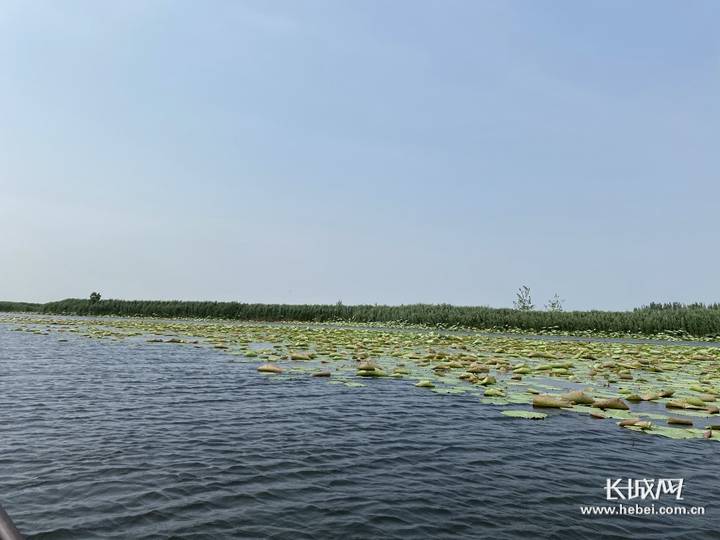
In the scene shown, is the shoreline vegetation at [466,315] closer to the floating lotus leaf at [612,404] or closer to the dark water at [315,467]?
the floating lotus leaf at [612,404]

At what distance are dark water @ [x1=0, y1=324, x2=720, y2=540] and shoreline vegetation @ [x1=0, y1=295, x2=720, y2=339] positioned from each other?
36.4 m

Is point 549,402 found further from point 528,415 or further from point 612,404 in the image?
point 612,404

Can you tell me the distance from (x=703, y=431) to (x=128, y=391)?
12.4 meters

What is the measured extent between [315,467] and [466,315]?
44751mm

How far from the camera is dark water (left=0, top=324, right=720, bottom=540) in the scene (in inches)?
212

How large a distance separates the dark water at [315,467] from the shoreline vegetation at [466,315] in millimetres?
36385

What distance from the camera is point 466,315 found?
50.5 metres

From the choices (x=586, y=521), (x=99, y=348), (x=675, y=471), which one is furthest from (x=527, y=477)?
(x=99, y=348)

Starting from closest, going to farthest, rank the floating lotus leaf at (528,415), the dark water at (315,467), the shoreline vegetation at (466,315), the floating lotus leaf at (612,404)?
the dark water at (315,467) < the floating lotus leaf at (528,415) < the floating lotus leaf at (612,404) < the shoreline vegetation at (466,315)

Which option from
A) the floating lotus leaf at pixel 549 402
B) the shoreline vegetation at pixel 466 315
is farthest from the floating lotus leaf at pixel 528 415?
the shoreline vegetation at pixel 466 315

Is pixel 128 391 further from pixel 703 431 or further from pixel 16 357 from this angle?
pixel 703 431

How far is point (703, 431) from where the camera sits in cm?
922

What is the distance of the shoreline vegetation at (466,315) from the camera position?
42.8 m

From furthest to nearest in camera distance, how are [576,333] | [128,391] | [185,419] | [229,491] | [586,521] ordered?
[576,333] → [128,391] → [185,419] → [229,491] → [586,521]
